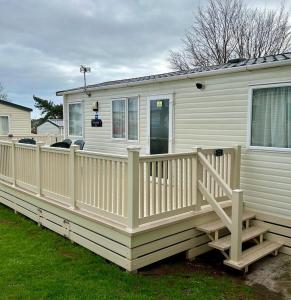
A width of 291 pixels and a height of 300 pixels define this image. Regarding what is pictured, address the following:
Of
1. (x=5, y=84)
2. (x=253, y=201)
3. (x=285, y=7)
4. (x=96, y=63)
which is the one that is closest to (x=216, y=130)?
(x=253, y=201)

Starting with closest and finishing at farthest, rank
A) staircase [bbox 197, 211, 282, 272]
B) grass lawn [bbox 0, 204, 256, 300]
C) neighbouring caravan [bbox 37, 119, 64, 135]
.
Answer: grass lawn [bbox 0, 204, 256, 300], staircase [bbox 197, 211, 282, 272], neighbouring caravan [bbox 37, 119, 64, 135]

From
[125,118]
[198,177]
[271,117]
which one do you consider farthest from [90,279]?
[125,118]

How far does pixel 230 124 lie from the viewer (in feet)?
16.4

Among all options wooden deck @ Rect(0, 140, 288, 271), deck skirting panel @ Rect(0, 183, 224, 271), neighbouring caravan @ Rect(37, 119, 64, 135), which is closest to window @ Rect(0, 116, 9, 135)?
neighbouring caravan @ Rect(37, 119, 64, 135)

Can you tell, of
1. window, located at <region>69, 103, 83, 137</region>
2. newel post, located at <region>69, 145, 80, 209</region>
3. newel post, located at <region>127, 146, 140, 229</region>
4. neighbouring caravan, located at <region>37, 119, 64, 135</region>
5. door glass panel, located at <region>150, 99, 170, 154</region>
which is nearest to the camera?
newel post, located at <region>127, 146, 140, 229</region>

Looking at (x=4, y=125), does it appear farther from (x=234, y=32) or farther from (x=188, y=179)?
(x=188, y=179)

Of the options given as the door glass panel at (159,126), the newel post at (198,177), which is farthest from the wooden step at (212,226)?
the door glass panel at (159,126)

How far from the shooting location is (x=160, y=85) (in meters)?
6.25

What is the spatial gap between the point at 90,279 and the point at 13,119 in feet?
52.0

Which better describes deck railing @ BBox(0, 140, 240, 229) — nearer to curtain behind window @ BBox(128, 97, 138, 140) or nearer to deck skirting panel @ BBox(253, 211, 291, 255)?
deck skirting panel @ BBox(253, 211, 291, 255)

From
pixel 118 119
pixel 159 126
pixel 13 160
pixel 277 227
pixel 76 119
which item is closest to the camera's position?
pixel 277 227

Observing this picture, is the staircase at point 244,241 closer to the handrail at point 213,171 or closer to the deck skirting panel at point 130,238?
the deck skirting panel at point 130,238

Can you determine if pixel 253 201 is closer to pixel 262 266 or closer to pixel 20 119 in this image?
pixel 262 266

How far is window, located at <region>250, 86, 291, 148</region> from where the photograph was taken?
4.30m
